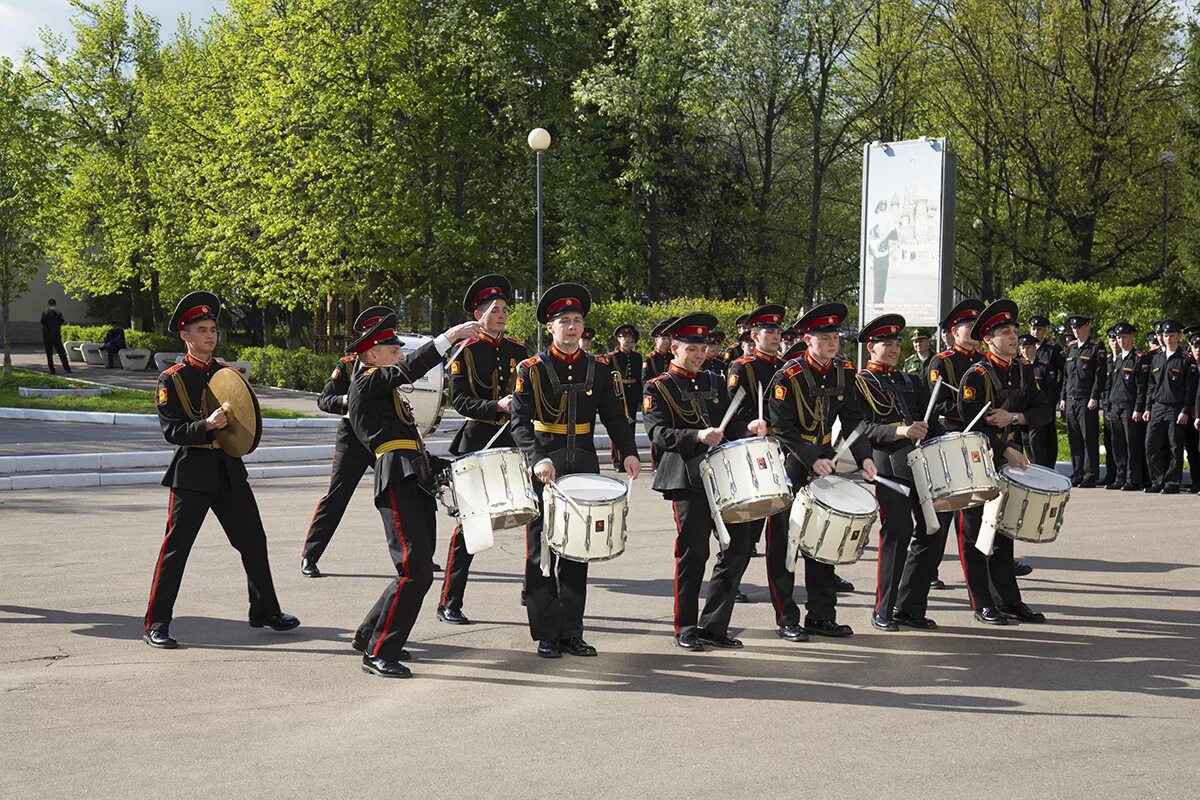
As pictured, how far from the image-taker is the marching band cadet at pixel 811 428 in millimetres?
8312

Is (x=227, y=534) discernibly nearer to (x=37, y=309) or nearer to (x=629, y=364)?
(x=629, y=364)

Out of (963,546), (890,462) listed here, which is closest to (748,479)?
(890,462)

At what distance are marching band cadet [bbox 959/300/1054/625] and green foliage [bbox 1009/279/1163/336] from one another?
16730 mm

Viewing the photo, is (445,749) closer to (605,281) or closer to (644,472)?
(644,472)

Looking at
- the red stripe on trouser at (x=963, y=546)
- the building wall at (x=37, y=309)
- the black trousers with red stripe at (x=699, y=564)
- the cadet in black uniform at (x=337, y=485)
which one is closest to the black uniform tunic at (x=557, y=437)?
the black trousers with red stripe at (x=699, y=564)

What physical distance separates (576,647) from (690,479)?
47.5 inches

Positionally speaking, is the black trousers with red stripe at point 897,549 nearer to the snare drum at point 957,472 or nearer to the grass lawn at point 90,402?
the snare drum at point 957,472

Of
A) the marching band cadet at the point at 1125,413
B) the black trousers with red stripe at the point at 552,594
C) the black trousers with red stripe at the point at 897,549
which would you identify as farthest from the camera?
the marching band cadet at the point at 1125,413

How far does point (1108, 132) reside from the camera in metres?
33.2

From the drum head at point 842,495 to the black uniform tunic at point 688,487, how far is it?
530mm

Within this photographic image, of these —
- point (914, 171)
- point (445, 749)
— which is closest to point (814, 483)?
point (445, 749)

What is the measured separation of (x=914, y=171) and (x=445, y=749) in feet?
54.5

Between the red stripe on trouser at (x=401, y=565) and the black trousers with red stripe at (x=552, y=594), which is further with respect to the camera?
the black trousers with red stripe at (x=552, y=594)

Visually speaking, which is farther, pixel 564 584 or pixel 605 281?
pixel 605 281
